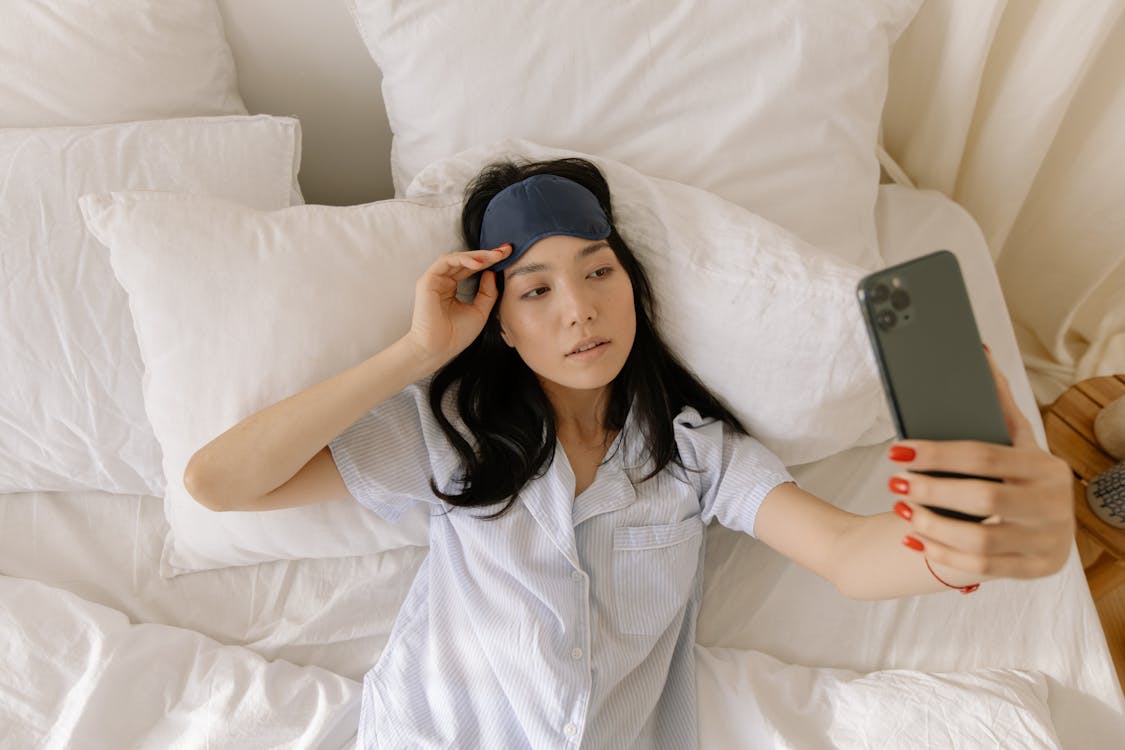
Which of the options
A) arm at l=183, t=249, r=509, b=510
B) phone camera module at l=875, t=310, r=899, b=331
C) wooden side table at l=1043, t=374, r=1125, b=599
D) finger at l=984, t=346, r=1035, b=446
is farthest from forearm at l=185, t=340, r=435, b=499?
wooden side table at l=1043, t=374, r=1125, b=599

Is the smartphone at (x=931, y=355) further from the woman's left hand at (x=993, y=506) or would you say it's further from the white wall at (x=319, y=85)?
the white wall at (x=319, y=85)

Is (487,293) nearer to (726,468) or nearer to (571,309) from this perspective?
(571,309)

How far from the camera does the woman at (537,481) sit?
0.97 meters

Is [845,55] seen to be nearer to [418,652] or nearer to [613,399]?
[613,399]

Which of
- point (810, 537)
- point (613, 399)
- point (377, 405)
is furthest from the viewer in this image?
point (613, 399)

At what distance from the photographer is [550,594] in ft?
3.31

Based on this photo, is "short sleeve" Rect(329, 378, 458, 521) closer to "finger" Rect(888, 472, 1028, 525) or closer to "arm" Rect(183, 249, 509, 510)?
"arm" Rect(183, 249, 509, 510)

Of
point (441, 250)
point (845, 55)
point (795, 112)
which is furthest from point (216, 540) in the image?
point (845, 55)

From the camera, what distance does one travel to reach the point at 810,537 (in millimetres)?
952

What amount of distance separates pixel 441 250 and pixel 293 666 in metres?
0.66

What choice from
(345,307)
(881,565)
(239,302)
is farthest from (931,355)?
(239,302)

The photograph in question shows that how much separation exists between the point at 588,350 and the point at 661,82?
50 cm

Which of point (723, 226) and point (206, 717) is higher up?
Answer: point (723, 226)

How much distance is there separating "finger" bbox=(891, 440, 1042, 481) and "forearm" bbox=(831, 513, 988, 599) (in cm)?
14
